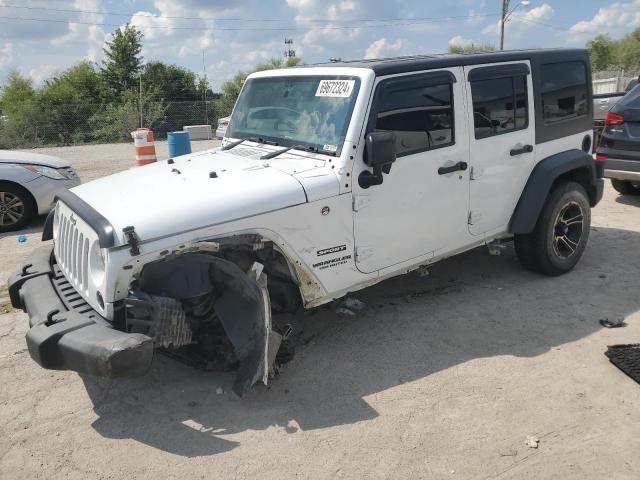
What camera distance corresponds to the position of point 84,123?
2361 centimetres

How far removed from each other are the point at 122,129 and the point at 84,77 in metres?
11.7

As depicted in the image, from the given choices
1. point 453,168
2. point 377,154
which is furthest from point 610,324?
point 377,154

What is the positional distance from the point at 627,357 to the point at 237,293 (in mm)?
2702

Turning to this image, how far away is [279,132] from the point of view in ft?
13.9

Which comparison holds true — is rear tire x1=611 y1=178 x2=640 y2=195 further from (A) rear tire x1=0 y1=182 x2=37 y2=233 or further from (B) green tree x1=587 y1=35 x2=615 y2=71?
(B) green tree x1=587 y1=35 x2=615 y2=71

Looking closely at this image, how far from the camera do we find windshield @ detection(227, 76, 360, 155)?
3.77m

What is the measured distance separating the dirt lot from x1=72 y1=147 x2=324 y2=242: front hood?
1.20 meters

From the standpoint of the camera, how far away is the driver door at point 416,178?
3.82 m

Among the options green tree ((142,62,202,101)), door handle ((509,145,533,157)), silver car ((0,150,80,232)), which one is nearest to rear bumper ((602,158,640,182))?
door handle ((509,145,533,157))

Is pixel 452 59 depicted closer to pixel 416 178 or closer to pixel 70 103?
pixel 416 178

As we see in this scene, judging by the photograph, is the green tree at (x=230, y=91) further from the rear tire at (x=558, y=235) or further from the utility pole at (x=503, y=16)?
the rear tire at (x=558, y=235)

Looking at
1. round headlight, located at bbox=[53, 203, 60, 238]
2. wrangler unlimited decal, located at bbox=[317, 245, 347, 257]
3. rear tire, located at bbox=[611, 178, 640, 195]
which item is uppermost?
round headlight, located at bbox=[53, 203, 60, 238]

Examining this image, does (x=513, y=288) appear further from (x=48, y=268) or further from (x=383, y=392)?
(x=48, y=268)

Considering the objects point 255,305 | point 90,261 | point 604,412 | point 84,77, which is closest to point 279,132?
point 255,305
